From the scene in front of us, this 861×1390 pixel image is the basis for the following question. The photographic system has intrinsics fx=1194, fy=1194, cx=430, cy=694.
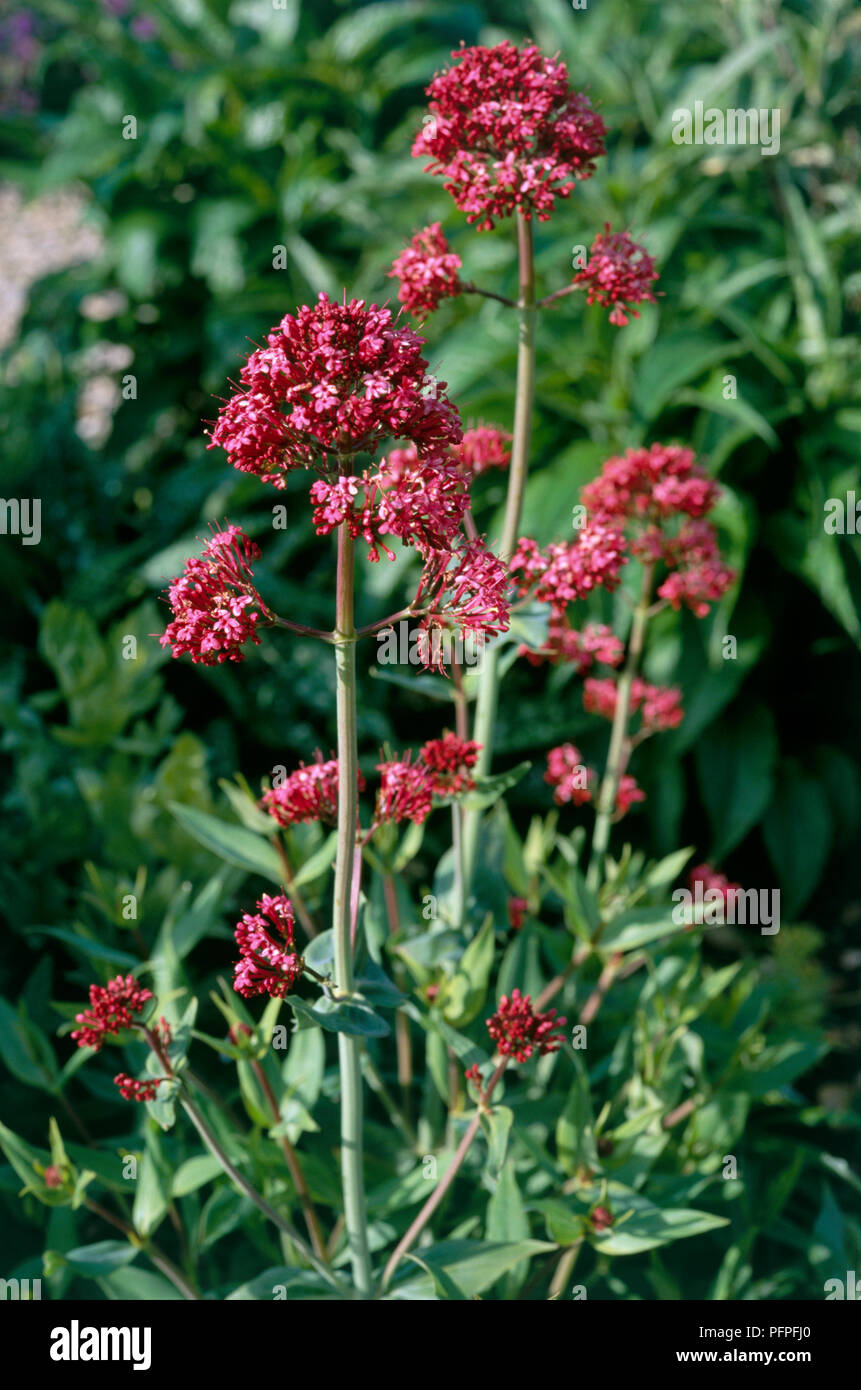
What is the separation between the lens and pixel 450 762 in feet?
5.48

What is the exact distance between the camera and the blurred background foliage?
2.91 m

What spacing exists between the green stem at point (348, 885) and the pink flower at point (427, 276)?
541 millimetres

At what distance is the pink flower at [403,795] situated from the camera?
1478mm

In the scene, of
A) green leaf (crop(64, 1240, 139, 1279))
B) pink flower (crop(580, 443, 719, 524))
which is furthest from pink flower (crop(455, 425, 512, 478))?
green leaf (crop(64, 1240, 139, 1279))

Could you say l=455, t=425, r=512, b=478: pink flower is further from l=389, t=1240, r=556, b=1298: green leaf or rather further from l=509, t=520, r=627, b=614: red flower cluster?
l=389, t=1240, r=556, b=1298: green leaf

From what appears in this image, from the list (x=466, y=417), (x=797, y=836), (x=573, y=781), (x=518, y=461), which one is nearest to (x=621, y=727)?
(x=573, y=781)

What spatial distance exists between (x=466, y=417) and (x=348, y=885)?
2669mm

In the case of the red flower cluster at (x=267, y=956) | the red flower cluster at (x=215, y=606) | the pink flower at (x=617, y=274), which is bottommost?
the red flower cluster at (x=267, y=956)

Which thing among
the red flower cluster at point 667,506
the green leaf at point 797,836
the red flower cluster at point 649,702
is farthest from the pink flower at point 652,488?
the green leaf at point 797,836

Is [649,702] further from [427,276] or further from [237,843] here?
[427,276]

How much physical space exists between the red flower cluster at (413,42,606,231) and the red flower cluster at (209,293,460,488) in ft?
1.36

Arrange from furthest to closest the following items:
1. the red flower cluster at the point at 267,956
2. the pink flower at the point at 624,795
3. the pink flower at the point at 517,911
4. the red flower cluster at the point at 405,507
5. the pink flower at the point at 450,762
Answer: the pink flower at the point at 517,911, the pink flower at the point at 624,795, the pink flower at the point at 450,762, the red flower cluster at the point at 267,956, the red flower cluster at the point at 405,507

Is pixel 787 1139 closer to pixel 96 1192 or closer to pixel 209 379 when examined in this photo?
pixel 96 1192

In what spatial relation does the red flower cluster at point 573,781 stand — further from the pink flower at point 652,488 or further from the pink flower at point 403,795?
the pink flower at point 403,795
